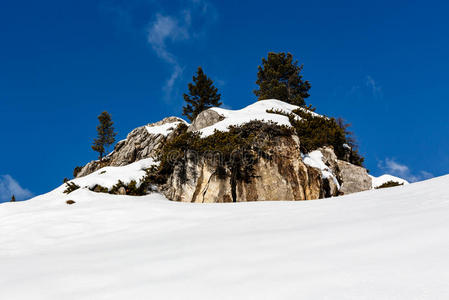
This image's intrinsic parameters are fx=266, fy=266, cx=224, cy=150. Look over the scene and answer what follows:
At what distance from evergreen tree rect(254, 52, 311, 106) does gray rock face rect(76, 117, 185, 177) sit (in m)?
15.3

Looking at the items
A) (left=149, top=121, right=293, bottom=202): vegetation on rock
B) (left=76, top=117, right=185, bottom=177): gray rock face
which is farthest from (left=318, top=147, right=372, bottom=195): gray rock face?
(left=76, top=117, right=185, bottom=177): gray rock face

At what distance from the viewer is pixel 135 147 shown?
24.6m

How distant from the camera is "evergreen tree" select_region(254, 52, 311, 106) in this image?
114 ft

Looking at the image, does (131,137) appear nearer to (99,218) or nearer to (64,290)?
(99,218)

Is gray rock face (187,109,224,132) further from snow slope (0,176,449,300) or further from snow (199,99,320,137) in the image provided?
snow slope (0,176,449,300)

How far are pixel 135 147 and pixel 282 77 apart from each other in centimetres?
2199

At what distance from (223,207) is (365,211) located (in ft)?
12.2

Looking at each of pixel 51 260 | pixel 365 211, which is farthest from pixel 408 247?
pixel 51 260

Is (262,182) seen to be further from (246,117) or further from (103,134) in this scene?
(103,134)

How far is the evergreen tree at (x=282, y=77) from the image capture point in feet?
114

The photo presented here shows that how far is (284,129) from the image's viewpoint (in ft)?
48.4

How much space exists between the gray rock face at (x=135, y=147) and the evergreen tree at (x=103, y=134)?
16.5m

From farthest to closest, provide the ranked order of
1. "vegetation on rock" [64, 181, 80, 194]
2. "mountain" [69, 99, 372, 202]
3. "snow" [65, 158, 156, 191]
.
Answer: "snow" [65, 158, 156, 191] → "vegetation on rock" [64, 181, 80, 194] → "mountain" [69, 99, 372, 202]

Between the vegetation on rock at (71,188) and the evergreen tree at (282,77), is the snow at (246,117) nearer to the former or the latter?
the vegetation on rock at (71,188)
